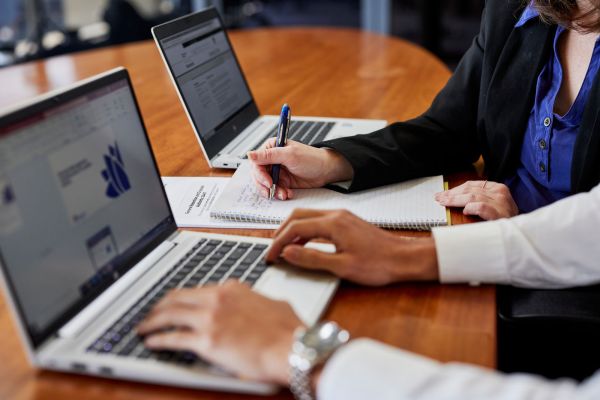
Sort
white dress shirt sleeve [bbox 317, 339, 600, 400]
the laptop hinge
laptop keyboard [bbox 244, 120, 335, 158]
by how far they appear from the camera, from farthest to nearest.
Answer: laptop keyboard [bbox 244, 120, 335, 158] → the laptop hinge → white dress shirt sleeve [bbox 317, 339, 600, 400]

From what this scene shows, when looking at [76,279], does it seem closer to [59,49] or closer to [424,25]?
[59,49]

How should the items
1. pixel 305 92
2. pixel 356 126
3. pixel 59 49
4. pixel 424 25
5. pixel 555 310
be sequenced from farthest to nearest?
pixel 424 25, pixel 59 49, pixel 305 92, pixel 356 126, pixel 555 310

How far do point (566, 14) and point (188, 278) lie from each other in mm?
818

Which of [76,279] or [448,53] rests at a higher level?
[76,279]

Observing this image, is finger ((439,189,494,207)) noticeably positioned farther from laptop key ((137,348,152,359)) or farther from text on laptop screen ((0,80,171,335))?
laptop key ((137,348,152,359))

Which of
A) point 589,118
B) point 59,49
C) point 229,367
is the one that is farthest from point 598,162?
point 59,49

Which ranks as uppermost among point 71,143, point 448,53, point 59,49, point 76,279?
point 71,143

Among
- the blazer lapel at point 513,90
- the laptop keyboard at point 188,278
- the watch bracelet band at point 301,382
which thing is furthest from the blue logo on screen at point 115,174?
the blazer lapel at point 513,90

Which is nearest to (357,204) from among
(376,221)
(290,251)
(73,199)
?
(376,221)

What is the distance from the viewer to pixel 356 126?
1.65m

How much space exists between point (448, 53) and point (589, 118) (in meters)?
4.40

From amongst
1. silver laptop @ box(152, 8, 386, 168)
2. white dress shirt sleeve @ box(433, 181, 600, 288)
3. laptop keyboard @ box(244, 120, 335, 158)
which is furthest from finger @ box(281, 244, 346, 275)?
laptop keyboard @ box(244, 120, 335, 158)

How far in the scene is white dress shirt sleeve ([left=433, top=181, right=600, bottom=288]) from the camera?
3.07ft

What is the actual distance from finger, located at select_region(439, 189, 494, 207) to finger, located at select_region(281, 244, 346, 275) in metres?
0.32
